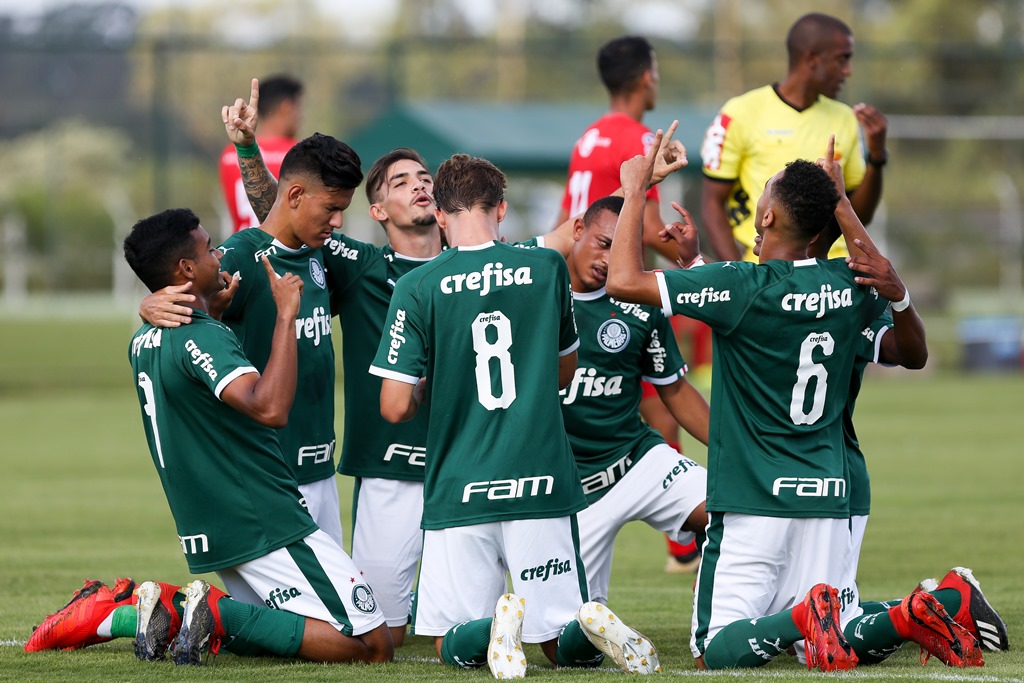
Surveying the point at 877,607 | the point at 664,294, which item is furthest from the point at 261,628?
the point at 877,607

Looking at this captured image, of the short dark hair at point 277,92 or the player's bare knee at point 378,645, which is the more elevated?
the short dark hair at point 277,92

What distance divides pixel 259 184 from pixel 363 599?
83.2 inches

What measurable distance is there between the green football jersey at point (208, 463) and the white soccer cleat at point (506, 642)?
1.03m

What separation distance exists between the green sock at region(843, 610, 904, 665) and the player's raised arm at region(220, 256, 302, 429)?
2264mm

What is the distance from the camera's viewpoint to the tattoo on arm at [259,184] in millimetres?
6805

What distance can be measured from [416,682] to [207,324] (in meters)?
1.57

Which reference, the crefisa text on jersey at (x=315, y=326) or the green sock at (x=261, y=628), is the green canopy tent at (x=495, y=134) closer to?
the crefisa text on jersey at (x=315, y=326)

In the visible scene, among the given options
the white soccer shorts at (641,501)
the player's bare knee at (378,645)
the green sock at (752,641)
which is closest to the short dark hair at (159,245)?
the player's bare knee at (378,645)

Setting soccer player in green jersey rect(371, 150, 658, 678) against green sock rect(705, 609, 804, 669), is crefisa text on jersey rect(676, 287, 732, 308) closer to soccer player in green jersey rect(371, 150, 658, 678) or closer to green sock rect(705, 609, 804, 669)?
soccer player in green jersey rect(371, 150, 658, 678)

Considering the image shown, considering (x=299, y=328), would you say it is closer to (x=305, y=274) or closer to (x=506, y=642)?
(x=305, y=274)

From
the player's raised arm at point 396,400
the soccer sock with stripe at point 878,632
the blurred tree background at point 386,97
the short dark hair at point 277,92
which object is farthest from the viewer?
the blurred tree background at point 386,97

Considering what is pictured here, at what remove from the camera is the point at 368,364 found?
21.8 feet

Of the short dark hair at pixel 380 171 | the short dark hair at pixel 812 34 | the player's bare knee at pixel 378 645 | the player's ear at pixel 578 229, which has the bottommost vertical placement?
the player's bare knee at pixel 378 645

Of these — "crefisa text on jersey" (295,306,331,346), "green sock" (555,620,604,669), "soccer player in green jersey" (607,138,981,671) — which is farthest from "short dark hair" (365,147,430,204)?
"green sock" (555,620,604,669)
